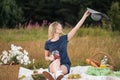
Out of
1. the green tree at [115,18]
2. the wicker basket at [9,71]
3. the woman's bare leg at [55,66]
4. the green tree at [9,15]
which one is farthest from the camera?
the green tree at [9,15]

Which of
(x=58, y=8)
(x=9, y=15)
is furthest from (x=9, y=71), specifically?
(x=58, y=8)

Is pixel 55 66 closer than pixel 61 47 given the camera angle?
Yes

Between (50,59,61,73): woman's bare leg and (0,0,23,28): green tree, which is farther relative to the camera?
(0,0,23,28): green tree

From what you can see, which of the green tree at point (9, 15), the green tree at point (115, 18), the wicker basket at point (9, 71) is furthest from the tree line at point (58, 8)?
the wicker basket at point (9, 71)

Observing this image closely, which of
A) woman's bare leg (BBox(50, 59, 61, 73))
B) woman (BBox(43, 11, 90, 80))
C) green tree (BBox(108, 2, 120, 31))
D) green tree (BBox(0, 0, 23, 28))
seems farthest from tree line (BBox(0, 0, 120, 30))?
woman's bare leg (BBox(50, 59, 61, 73))

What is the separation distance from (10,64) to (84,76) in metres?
1.11

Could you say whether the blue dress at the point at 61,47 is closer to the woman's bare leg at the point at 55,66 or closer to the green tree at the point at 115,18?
the woman's bare leg at the point at 55,66

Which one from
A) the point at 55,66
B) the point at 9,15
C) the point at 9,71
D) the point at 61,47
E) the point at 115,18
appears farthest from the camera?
the point at 9,15

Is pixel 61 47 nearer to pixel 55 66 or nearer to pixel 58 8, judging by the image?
pixel 55 66

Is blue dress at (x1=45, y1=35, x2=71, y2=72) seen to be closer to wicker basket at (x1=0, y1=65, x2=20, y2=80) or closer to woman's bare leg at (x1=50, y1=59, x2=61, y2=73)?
woman's bare leg at (x1=50, y1=59, x2=61, y2=73)

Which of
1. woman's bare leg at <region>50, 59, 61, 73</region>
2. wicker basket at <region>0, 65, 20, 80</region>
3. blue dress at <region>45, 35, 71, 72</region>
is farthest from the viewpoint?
blue dress at <region>45, 35, 71, 72</region>

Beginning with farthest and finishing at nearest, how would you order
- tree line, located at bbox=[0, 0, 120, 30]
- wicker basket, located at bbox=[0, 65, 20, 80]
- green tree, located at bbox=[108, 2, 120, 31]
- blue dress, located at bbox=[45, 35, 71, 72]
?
tree line, located at bbox=[0, 0, 120, 30] < green tree, located at bbox=[108, 2, 120, 31] < blue dress, located at bbox=[45, 35, 71, 72] < wicker basket, located at bbox=[0, 65, 20, 80]

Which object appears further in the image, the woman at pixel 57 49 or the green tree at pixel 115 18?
the green tree at pixel 115 18

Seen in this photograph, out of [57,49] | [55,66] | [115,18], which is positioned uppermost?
[57,49]
